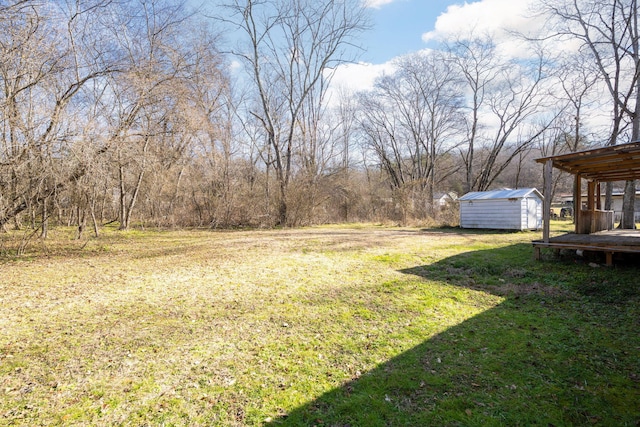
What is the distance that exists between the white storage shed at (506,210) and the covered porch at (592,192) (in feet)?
11.7

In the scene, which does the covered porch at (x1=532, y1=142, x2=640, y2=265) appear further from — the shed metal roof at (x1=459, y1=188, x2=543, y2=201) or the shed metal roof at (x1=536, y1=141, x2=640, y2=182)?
the shed metal roof at (x1=459, y1=188, x2=543, y2=201)

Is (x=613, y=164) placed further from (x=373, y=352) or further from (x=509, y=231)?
(x=373, y=352)

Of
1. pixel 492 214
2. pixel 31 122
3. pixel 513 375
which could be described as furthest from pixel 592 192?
pixel 31 122

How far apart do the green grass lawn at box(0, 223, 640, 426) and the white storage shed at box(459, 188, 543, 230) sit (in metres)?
9.06

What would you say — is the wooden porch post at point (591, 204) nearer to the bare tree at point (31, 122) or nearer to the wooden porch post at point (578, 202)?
the wooden porch post at point (578, 202)

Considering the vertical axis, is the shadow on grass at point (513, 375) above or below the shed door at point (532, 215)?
below

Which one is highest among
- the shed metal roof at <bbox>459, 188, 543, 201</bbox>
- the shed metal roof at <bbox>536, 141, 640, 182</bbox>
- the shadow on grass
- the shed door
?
the shed metal roof at <bbox>536, 141, 640, 182</bbox>

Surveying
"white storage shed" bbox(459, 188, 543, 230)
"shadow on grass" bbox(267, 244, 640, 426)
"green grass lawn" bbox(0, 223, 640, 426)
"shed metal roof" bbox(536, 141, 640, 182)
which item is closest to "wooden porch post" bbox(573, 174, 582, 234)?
"shed metal roof" bbox(536, 141, 640, 182)

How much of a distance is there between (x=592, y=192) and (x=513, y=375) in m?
10.5

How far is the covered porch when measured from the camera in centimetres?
627

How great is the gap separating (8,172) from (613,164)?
13929 mm

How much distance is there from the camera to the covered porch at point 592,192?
20.6 ft

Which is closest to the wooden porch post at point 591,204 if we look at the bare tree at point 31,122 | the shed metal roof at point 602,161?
the shed metal roof at point 602,161

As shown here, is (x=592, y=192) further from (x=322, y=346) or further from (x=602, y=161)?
(x=322, y=346)
